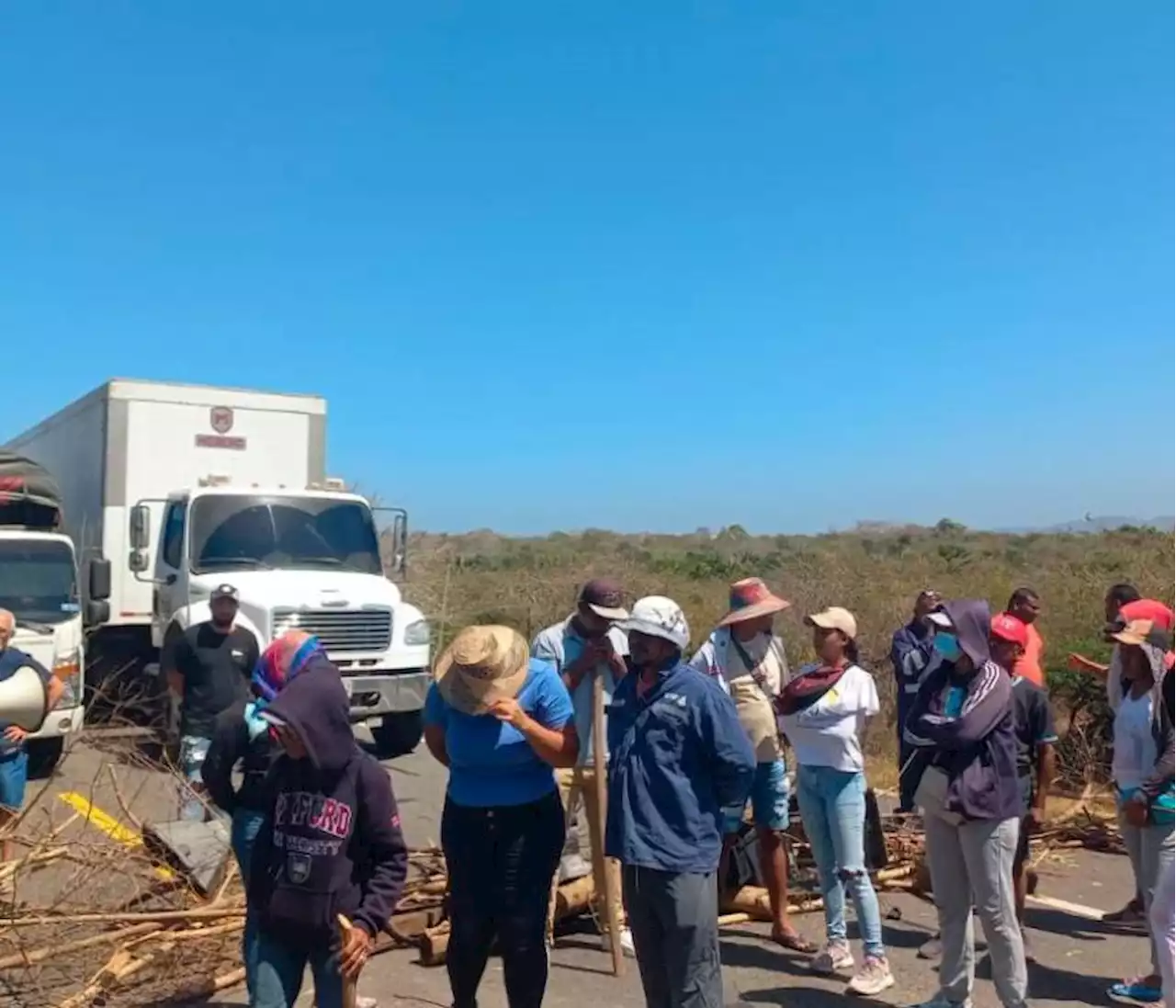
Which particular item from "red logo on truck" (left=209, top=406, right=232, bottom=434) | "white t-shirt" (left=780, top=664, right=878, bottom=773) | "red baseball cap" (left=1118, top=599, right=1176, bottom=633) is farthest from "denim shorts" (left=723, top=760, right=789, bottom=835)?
"red logo on truck" (left=209, top=406, right=232, bottom=434)

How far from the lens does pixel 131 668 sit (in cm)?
1297

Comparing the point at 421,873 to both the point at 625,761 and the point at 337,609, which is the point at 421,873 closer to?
the point at 625,761

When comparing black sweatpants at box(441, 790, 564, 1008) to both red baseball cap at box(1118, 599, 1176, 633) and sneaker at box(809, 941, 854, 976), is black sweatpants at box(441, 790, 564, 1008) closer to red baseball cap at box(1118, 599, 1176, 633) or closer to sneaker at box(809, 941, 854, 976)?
sneaker at box(809, 941, 854, 976)

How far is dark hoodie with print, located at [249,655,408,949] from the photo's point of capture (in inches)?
143

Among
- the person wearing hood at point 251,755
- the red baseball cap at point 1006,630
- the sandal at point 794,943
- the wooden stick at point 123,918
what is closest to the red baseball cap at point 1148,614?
the red baseball cap at point 1006,630

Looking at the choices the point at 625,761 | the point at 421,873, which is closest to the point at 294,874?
the point at 625,761

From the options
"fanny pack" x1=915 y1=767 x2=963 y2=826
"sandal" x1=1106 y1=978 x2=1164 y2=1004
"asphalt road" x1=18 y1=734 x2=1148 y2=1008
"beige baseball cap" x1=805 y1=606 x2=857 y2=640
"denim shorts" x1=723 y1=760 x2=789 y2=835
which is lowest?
"asphalt road" x1=18 y1=734 x2=1148 y2=1008

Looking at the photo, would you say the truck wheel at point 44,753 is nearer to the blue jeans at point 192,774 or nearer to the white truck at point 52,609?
the white truck at point 52,609

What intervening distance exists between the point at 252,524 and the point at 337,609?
152cm

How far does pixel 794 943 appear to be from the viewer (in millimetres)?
6137

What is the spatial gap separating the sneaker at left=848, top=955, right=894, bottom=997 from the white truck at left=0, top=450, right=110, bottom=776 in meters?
7.87

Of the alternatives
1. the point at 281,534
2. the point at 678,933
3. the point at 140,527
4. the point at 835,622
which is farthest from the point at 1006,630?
the point at 140,527

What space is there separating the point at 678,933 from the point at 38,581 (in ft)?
30.3

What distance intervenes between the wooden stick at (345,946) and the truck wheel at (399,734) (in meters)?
8.30
